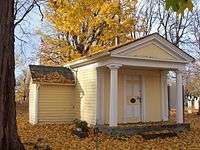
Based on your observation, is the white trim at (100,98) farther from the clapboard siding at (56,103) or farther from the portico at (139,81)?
the clapboard siding at (56,103)

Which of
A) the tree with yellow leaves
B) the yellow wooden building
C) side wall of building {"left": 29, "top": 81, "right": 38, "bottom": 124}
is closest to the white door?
the yellow wooden building

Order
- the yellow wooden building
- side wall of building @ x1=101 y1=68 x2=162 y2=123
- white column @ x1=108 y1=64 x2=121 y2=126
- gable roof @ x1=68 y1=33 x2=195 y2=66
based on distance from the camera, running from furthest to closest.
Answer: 1. side wall of building @ x1=101 y1=68 x2=162 y2=123
2. the yellow wooden building
3. gable roof @ x1=68 y1=33 x2=195 y2=66
4. white column @ x1=108 y1=64 x2=121 y2=126

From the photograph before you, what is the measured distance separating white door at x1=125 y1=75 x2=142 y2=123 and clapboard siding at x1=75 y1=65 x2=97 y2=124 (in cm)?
176

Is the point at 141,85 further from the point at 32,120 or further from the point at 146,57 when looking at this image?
the point at 32,120

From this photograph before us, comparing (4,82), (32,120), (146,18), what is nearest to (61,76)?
(32,120)

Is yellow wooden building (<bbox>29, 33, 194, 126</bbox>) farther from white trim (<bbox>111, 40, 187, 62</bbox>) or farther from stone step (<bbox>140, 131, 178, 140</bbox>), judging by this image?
stone step (<bbox>140, 131, 178, 140</bbox>)

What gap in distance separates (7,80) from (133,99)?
1138 centimetres

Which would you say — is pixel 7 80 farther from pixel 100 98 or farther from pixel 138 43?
pixel 100 98

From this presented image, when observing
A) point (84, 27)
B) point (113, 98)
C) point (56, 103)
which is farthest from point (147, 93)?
point (84, 27)

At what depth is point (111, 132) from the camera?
15.8 m

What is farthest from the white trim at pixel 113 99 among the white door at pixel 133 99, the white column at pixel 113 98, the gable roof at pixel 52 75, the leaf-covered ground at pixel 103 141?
the gable roof at pixel 52 75

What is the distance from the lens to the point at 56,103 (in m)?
20.5

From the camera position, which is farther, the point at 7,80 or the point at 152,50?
the point at 152,50

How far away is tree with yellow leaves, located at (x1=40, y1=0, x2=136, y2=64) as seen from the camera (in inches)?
1121
